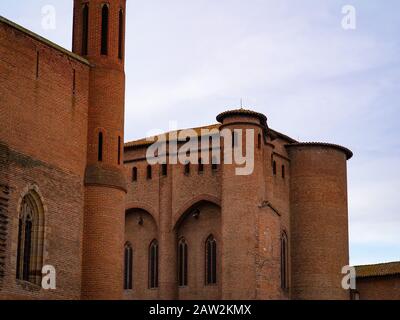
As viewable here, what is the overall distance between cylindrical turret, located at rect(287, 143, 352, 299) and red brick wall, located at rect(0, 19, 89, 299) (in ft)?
64.4

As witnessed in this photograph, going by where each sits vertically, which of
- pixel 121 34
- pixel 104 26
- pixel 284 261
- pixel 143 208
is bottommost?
pixel 284 261

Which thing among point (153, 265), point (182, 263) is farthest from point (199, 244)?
point (153, 265)

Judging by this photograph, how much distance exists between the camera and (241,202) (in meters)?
44.7

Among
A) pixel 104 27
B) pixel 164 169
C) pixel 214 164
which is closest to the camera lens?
pixel 104 27

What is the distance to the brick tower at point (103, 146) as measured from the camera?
104 ft

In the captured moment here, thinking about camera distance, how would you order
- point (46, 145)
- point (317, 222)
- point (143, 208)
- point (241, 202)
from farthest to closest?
point (143, 208), point (317, 222), point (241, 202), point (46, 145)

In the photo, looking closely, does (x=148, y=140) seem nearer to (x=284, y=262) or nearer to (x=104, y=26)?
(x=284, y=262)

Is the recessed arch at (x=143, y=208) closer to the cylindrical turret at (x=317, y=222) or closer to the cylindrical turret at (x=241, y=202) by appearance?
the cylindrical turret at (x=241, y=202)

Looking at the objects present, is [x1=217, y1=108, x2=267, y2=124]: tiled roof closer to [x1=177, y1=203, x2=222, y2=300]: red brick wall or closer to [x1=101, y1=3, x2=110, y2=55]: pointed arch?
[x1=177, y1=203, x2=222, y2=300]: red brick wall

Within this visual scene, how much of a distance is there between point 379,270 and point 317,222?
22.9 feet

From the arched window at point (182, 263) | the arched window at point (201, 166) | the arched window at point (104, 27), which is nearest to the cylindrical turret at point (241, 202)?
the arched window at point (201, 166)

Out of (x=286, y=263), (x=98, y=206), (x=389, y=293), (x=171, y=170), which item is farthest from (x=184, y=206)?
(x=98, y=206)

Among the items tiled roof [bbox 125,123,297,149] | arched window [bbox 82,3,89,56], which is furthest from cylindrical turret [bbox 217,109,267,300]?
arched window [bbox 82,3,89,56]

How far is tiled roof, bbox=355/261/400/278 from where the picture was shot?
53906mm
